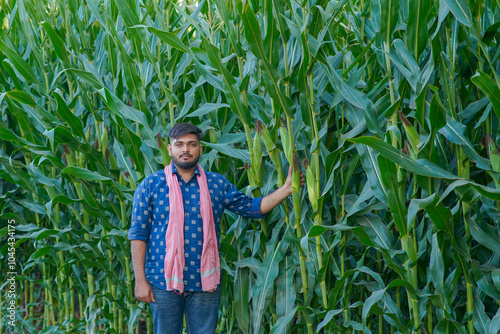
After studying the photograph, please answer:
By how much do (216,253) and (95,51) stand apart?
1659 mm

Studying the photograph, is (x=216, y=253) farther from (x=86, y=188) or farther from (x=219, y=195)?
(x=86, y=188)

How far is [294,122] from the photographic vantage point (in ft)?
7.81

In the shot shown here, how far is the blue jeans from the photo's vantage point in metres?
2.44

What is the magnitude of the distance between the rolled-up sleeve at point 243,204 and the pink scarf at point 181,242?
101 mm

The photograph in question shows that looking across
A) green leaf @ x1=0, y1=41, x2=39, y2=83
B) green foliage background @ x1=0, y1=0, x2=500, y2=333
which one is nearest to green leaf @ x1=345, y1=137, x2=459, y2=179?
green foliage background @ x1=0, y1=0, x2=500, y2=333

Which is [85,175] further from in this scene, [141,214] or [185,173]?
[185,173]

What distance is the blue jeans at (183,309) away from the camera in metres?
2.44

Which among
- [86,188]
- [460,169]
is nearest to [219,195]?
[86,188]

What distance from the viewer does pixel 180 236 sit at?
2391mm

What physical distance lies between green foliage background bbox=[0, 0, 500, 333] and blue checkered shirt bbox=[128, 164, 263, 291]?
12 cm

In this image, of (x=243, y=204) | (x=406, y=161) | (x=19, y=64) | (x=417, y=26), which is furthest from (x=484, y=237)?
(x=19, y=64)

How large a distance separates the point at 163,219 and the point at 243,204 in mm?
409

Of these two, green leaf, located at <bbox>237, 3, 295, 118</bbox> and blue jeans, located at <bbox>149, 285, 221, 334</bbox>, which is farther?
blue jeans, located at <bbox>149, 285, 221, 334</bbox>

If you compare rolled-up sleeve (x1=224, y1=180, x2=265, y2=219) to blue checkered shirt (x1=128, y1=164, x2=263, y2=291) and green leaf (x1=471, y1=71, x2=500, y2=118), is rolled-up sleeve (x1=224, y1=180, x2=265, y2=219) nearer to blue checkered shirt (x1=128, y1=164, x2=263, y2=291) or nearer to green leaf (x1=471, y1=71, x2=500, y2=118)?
blue checkered shirt (x1=128, y1=164, x2=263, y2=291)
